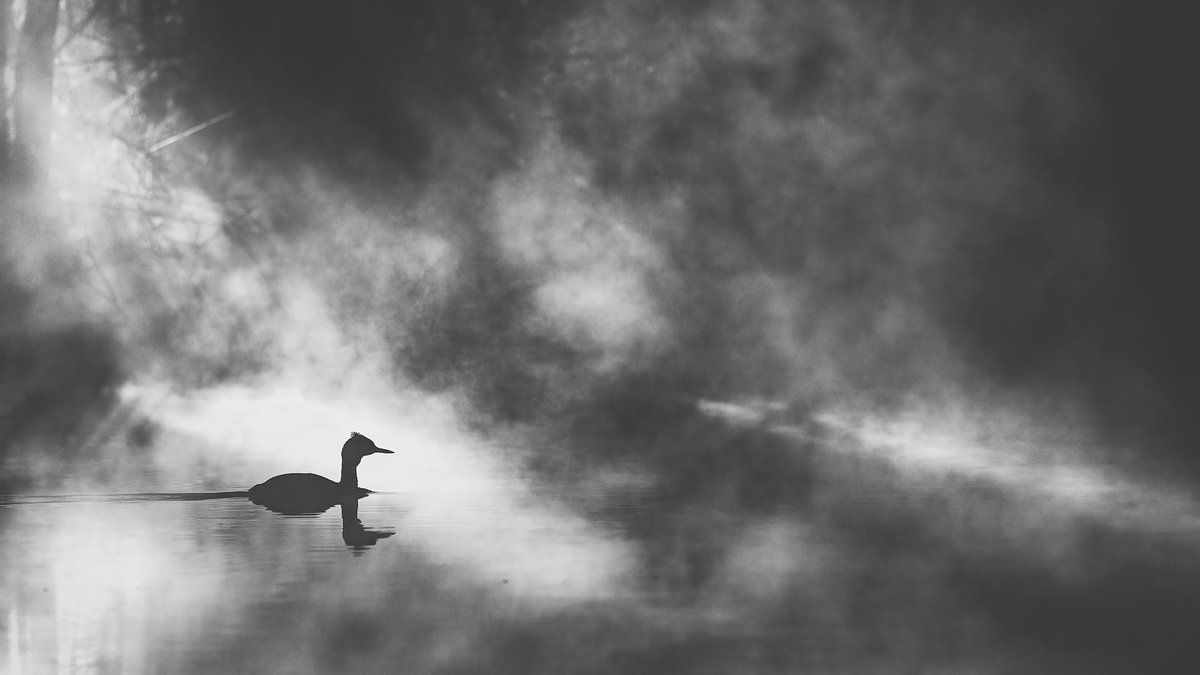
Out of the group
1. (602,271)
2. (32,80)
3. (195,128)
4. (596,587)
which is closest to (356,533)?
(596,587)

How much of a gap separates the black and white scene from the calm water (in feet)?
0.46

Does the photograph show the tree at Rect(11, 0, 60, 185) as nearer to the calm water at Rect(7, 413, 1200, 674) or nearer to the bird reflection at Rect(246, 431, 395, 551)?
the calm water at Rect(7, 413, 1200, 674)

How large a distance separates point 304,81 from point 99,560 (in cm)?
816

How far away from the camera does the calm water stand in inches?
170

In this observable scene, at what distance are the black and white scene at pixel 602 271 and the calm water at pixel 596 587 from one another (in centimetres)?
14

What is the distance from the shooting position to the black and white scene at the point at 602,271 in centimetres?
968

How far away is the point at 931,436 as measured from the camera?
14281 millimetres

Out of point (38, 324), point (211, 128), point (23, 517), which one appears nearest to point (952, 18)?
point (211, 128)

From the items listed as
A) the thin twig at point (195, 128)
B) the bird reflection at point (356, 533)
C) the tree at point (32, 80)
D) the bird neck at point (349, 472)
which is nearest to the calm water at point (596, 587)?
the bird reflection at point (356, 533)

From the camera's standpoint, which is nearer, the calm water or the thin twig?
the calm water

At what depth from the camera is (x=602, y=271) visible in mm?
15695

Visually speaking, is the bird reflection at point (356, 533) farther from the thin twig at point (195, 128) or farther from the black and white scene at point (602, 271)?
the thin twig at point (195, 128)

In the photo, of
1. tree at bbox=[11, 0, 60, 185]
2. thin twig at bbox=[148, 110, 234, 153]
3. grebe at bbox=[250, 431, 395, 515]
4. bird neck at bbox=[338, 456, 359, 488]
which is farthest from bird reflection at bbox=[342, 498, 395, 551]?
thin twig at bbox=[148, 110, 234, 153]

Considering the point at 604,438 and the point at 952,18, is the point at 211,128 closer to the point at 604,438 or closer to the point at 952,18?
the point at 604,438
